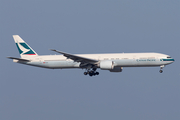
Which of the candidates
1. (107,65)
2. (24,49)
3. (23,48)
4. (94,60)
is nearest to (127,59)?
(107,65)

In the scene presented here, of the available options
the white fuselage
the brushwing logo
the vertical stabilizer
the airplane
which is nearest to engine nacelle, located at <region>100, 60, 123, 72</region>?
the airplane

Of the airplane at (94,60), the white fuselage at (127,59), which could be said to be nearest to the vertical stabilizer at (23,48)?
the airplane at (94,60)

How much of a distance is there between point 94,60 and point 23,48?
1689 centimetres

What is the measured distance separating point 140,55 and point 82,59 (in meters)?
11.0

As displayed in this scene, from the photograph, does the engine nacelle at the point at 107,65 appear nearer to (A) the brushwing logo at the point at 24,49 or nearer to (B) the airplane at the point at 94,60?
(B) the airplane at the point at 94,60

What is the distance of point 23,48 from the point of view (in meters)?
69.6

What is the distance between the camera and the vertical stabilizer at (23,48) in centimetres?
6869

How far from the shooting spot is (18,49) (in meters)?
69.9

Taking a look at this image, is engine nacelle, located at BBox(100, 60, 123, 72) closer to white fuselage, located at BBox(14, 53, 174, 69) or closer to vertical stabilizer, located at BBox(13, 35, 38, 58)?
white fuselage, located at BBox(14, 53, 174, 69)

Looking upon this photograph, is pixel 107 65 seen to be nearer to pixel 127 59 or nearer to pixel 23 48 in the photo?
pixel 127 59

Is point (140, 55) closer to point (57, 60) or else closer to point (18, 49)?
point (57, 60)

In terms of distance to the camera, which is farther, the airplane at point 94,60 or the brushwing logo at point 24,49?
the brushwing logo at point 24,49

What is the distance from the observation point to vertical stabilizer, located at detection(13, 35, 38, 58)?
225 feet

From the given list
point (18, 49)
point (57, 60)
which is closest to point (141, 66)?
point (57, 60)
